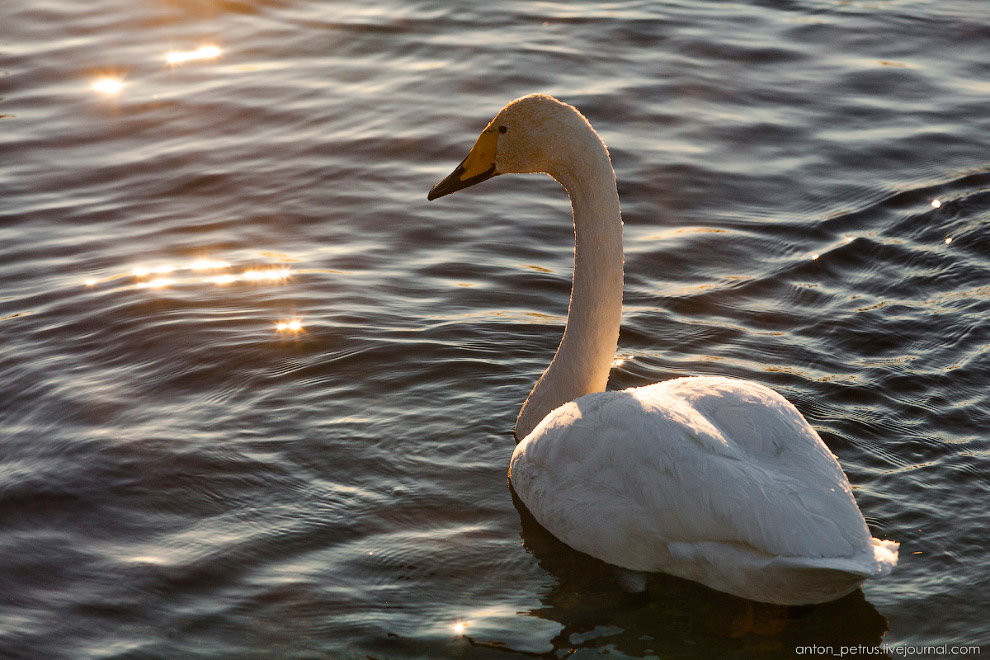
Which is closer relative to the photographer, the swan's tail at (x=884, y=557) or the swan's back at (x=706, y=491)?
the swan's tail at (x=884, y=557)

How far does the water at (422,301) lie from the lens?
18.0 ft

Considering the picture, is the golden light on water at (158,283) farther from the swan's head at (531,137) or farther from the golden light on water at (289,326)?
the swan's head at (531,137)

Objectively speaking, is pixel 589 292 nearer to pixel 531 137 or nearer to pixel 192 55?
pixel 531 137

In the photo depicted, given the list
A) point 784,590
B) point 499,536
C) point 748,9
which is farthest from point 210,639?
point 748,9

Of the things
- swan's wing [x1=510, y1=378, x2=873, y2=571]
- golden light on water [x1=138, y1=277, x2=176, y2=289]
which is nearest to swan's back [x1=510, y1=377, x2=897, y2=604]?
swan's wing [x1=510, y1=378, x2=873, y2=571]

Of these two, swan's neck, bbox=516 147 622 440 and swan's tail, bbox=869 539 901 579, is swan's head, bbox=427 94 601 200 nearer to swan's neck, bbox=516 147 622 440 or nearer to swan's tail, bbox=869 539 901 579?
swan's neck, bbox=516 147 622 440

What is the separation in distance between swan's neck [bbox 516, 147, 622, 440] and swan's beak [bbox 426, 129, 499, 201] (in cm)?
39

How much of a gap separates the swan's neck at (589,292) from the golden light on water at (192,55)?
316 inches

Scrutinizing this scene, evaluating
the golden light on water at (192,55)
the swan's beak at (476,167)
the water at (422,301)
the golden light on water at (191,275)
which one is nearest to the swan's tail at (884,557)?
the water at (422,301)

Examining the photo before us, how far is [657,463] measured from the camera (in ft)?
16.8

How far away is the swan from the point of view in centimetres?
472

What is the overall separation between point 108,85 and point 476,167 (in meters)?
7.33

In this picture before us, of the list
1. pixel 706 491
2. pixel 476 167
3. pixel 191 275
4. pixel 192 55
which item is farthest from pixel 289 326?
pixel 192 55

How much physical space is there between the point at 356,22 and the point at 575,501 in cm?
1005
